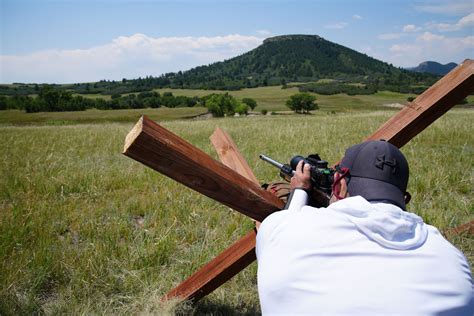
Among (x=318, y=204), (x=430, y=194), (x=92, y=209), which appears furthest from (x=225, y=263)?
(x=430, y=194)

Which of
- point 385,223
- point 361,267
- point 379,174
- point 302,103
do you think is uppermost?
point 379,174

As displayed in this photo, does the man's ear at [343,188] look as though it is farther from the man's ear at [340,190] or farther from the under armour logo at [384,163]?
the under armour logo at [384,163]

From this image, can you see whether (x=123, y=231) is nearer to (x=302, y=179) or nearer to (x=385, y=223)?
(x=302, y=179)

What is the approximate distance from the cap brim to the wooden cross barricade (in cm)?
46

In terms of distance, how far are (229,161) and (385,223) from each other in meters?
1.41


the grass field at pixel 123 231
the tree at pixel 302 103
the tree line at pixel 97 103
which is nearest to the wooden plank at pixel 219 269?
the grass field at pixel 123 231

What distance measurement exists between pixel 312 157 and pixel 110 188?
4378 mm

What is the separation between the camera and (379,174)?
5.23 feet

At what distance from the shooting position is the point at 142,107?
86.9m

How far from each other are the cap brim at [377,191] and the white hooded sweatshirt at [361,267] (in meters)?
0.10

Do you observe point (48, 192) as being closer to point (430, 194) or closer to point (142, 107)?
point (430, 194)

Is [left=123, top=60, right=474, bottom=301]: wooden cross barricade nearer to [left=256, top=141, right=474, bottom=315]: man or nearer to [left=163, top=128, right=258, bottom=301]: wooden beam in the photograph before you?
[left=163, top=128, right=258, bottom=301]: wooden beam

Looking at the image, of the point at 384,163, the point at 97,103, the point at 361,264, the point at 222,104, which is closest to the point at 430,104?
the point at 384,163

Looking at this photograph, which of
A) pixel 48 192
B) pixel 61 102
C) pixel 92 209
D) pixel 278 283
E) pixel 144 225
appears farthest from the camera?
pixel 61 102
